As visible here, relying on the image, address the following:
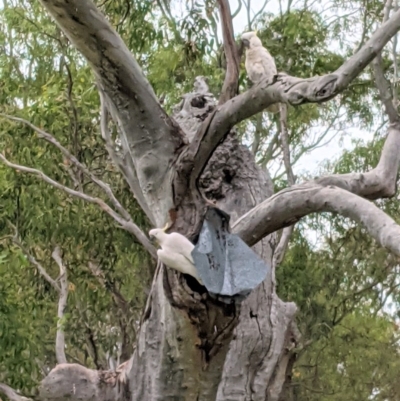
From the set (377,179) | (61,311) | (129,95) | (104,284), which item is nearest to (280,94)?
(129,95)

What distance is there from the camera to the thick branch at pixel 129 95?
212 centimetres

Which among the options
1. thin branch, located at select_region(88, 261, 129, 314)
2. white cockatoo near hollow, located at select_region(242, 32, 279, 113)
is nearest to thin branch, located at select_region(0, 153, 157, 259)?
white cockatoo near hollow, located at select_region(242, 32, 279, 113)

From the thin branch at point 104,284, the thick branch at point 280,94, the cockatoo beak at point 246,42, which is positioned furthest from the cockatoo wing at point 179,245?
the thin branch at point 104,284

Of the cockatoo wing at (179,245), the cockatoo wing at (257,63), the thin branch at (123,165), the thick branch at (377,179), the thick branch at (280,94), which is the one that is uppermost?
the cockatoo wing at (257,63)

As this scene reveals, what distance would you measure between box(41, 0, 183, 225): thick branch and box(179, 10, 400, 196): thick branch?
0.19 m

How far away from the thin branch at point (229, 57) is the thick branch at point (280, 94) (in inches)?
9.8

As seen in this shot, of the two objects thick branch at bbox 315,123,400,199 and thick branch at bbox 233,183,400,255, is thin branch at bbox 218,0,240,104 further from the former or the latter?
thick branch at bbox 315,123,400,199

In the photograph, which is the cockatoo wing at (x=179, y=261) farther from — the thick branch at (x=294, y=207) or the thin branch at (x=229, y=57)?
the thin branch at (x=229, y=57)

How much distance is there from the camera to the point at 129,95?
2.23 metres

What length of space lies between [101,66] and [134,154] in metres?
0.33

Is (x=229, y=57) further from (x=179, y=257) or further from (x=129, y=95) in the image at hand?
(x=179, y=257)

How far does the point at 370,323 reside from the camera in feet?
27.2

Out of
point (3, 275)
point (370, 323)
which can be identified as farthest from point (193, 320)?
point (370, 323)

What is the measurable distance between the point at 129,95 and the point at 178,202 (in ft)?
1.23
